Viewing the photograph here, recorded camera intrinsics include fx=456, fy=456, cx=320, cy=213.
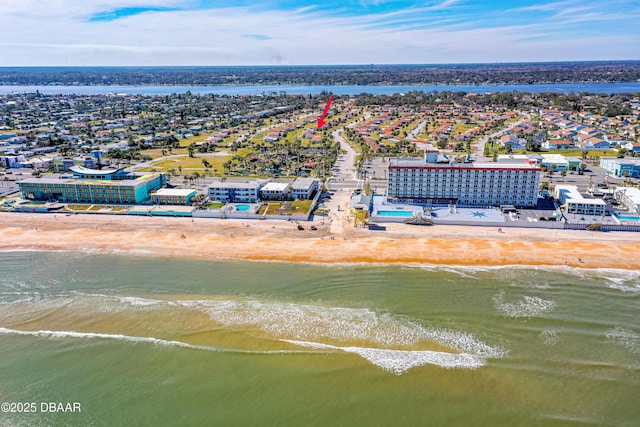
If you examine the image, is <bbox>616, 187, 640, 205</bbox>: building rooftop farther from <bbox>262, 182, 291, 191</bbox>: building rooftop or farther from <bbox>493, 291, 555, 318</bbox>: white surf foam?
<bbox>262, 182, 291, 191</bbox>: building rooftop

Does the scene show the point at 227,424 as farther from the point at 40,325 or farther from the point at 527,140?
the point at 527,140

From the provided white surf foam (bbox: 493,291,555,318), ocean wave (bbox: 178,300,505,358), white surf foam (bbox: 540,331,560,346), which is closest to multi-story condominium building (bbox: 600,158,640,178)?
white surf foam (bbox: 493,291,555,318)

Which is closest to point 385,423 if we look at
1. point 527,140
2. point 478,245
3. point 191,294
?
point 191,294

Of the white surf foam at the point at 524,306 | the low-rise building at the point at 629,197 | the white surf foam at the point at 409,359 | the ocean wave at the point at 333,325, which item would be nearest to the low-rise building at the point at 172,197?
the ocean wave at the point at 333,325

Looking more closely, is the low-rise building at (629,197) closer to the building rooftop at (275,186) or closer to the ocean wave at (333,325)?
the ocean wave at (333,325)

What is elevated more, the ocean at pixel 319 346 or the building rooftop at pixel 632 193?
the building rooftop at pixel 632 193

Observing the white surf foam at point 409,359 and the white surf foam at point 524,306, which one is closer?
the white surf foam at point 409,359
